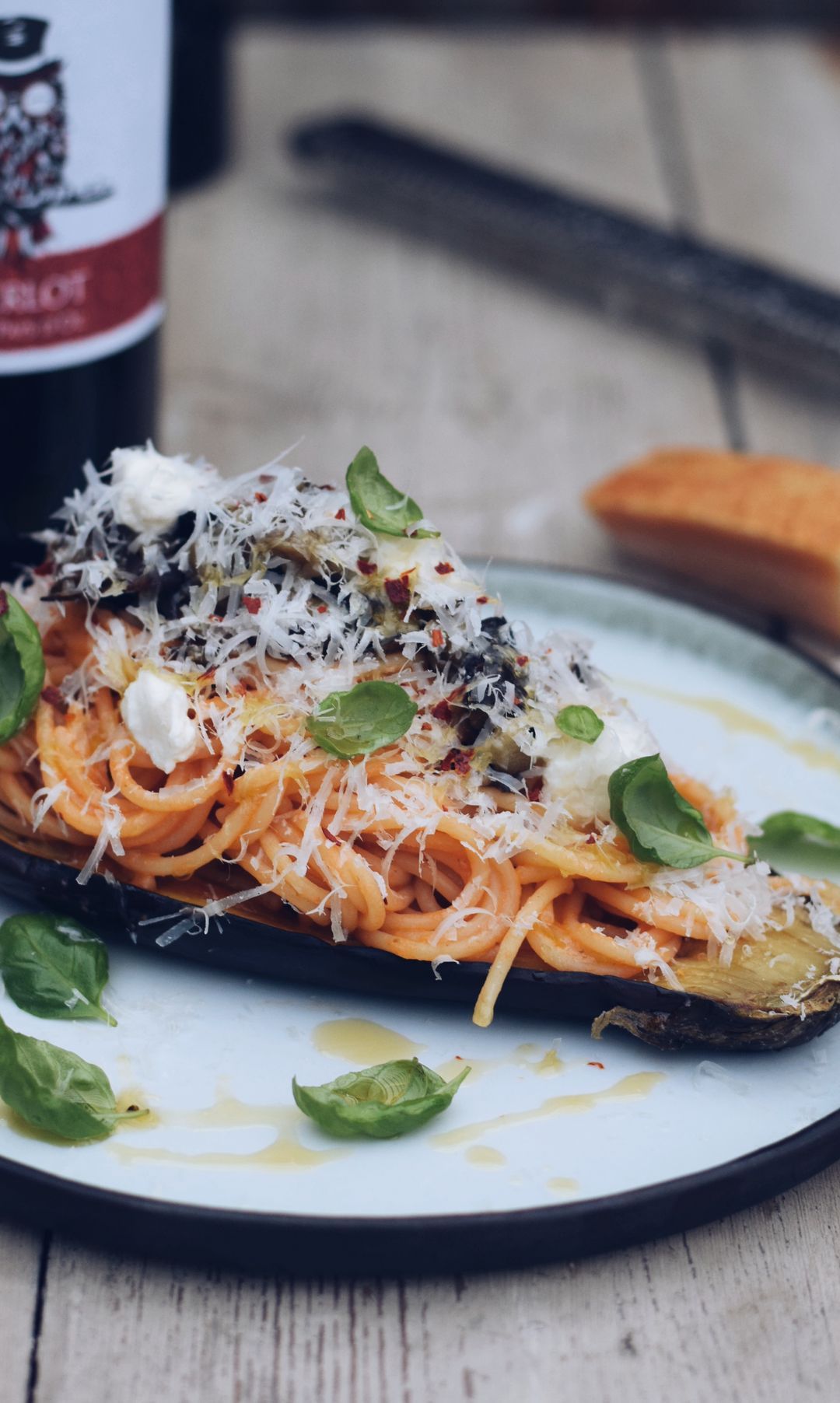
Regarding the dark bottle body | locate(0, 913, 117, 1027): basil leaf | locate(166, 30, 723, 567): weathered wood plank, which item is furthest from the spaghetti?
locate(166, 30, 723, 567): weathered wood plank

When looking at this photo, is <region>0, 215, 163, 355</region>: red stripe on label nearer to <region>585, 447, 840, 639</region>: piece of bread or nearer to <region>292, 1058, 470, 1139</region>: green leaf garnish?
<region>585, 447, 840, 639</region>: piece of bread

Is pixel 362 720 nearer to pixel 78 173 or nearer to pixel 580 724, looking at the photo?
pixel 580 724

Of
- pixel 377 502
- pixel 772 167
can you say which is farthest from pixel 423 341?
pixel 377 502

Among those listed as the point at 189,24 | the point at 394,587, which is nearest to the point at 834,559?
the point at 394,587

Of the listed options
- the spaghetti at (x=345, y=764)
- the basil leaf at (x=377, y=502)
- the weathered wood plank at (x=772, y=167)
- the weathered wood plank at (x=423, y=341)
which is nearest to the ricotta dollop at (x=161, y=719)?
the spaghetti at (x=345, y=764)

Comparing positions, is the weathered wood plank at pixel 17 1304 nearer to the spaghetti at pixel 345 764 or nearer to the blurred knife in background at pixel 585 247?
the spaghetti at pixel 345 764

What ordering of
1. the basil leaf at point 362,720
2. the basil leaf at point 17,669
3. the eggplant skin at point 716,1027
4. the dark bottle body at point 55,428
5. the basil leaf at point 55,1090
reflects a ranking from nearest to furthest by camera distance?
the basil leaf at point 55,1090, the eggplant skin at point 716,1027, the basil leaf at point 362,720, the basil leaf at point 17,669, the dark bottle body at point 55,428

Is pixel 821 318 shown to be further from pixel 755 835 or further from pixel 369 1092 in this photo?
pixel 369 1092
